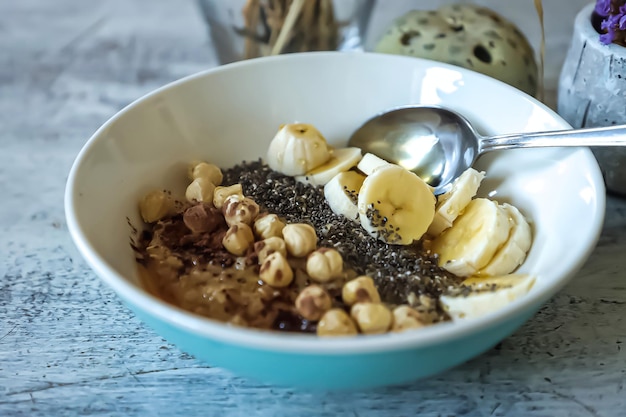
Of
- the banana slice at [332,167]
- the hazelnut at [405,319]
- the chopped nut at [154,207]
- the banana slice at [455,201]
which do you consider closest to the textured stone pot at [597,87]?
the banana slice at [455,201]

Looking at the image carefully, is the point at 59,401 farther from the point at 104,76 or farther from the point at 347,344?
the point at 104,76

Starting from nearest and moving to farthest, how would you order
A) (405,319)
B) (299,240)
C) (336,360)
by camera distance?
(336,360) → (405,319) → (299,240)

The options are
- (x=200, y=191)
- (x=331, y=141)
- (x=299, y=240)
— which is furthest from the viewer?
(x=331, y=141)

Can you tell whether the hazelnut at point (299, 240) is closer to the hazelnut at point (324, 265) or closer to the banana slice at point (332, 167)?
the hazelnut at point (324, 265)

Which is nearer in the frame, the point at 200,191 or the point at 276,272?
the point at 276,272

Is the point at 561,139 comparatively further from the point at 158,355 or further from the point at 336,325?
the point at 158,355

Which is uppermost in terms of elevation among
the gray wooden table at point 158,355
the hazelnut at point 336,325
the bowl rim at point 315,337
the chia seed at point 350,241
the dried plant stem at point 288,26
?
the dried plant stem at point 288,26

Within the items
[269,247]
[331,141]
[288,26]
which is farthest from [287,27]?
[269,247]

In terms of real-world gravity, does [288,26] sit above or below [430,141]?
above
